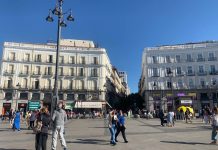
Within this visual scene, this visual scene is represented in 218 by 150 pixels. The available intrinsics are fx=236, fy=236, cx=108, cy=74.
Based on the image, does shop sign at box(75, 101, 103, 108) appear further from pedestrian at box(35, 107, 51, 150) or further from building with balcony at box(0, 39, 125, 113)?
pedestrian at box(35, 107, 51, 150)

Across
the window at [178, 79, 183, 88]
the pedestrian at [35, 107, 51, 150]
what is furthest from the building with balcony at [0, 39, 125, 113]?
the pedestrian at [35, 107, 51, 150]

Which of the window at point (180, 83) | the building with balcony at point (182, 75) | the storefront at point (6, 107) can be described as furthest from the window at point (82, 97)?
the window at point (180, 83)

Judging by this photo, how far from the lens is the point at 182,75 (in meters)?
53.8

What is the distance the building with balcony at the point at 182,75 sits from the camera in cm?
5156

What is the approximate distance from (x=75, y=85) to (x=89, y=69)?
5.05m

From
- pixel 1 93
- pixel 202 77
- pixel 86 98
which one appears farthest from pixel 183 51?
pixel 1 93

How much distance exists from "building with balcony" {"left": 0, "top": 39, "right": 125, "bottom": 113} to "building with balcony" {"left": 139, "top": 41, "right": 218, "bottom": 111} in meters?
11.3

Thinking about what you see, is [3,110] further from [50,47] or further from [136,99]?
[136,99]

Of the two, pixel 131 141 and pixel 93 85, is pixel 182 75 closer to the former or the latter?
pixel 93 85

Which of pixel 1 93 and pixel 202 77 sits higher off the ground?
pixel 202 77

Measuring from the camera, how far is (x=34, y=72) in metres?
53.7

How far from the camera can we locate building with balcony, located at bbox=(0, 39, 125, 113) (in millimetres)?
51375

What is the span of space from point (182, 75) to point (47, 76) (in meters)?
30.8

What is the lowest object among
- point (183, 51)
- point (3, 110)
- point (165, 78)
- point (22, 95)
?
point (3, 110)
